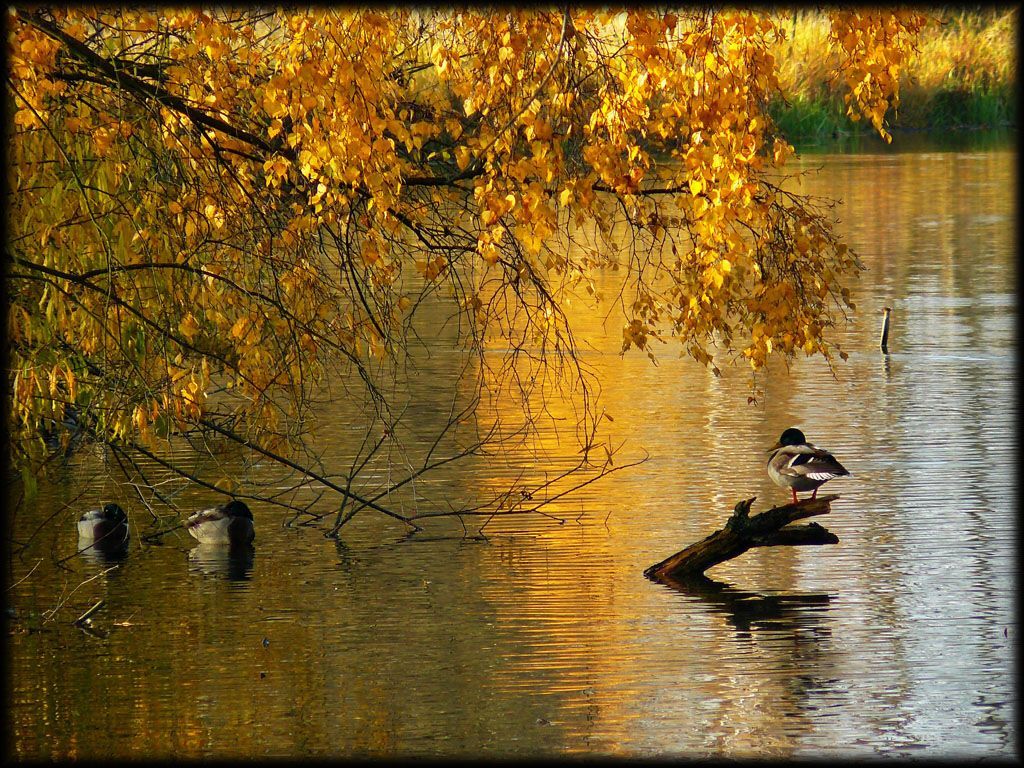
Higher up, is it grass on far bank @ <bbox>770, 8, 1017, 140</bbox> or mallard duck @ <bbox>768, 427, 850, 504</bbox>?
grass on far bank @ <bbox>770, 8, 1017, 140</bbox>

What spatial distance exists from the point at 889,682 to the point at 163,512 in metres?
6.10

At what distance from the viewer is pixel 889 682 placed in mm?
8953

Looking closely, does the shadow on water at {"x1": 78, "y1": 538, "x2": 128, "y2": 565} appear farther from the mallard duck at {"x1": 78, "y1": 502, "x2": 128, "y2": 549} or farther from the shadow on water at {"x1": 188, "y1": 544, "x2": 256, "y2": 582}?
the shadow on water at {"x1": 188, "y1": 544, "x2": 256, "y2": 582}

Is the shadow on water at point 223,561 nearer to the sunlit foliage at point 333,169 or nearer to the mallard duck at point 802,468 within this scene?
the sunlit foliage at point 333,169

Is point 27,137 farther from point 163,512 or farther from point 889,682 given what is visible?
point 889,682

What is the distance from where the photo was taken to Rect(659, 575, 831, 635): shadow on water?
32.8 feet

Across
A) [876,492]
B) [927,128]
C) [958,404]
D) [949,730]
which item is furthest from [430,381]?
[927,128]

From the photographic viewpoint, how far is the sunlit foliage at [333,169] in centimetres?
838

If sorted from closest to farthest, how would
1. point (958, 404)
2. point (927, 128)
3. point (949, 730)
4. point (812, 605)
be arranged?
point (949, 730) → point (812, 605) → point (958, 404) → point (927, 128)

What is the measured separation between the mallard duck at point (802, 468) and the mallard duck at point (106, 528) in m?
4.25

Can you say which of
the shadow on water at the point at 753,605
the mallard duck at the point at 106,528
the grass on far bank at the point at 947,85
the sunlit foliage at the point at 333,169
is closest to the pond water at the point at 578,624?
the shadow on water at the point at 753,605

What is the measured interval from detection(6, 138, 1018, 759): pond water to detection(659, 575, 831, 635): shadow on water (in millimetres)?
25

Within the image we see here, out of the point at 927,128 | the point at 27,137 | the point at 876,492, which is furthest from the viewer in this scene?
the point at 927,128

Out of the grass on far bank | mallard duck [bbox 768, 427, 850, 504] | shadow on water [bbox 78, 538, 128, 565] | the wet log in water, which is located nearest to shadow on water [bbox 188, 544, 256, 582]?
shadow on water [bbox 78, 538, 128, 565]
